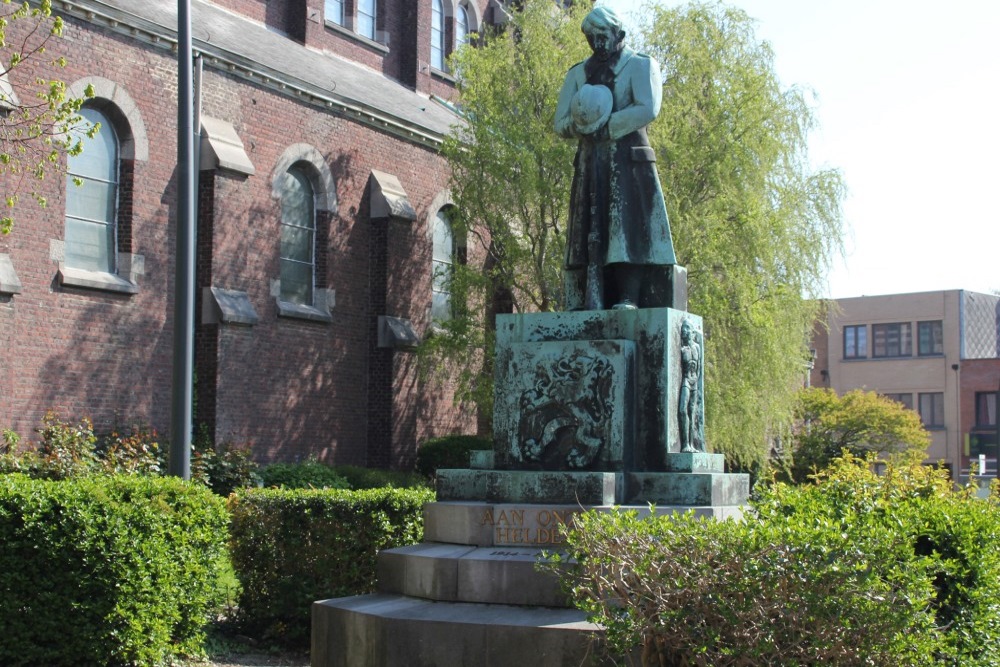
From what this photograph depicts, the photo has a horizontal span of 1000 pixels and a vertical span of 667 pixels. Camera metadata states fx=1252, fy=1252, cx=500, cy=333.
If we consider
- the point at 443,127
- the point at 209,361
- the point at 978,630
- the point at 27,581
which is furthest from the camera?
the point at 443,127

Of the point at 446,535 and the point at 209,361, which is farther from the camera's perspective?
the point at 209,361

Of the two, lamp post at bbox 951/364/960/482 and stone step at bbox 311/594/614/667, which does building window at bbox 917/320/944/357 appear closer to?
lamp post at bbox 951/364/960/482

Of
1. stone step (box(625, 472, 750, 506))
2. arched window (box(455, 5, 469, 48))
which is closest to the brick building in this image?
arched window (box(455, 5, 469, 48))

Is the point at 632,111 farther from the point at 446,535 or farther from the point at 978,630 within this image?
the point at 978,630

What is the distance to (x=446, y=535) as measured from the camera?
27.3ft

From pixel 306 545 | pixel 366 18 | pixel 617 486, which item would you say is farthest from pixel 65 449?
pixel 366 18

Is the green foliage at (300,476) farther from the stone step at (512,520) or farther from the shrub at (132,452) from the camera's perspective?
the stone step at (512,520)

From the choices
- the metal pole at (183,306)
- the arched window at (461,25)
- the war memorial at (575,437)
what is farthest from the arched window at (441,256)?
the war memorial at (575,437)

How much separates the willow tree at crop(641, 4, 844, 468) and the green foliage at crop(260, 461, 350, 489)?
6.47 m

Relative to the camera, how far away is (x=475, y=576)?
7.66 meters

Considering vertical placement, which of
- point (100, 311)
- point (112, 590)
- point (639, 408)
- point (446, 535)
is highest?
point (100, 311)

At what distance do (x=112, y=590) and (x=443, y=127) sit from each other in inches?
759

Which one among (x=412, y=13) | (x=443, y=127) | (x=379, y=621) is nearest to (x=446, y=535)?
(x=379, y=621)

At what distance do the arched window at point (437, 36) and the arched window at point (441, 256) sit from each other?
19.4 feet
